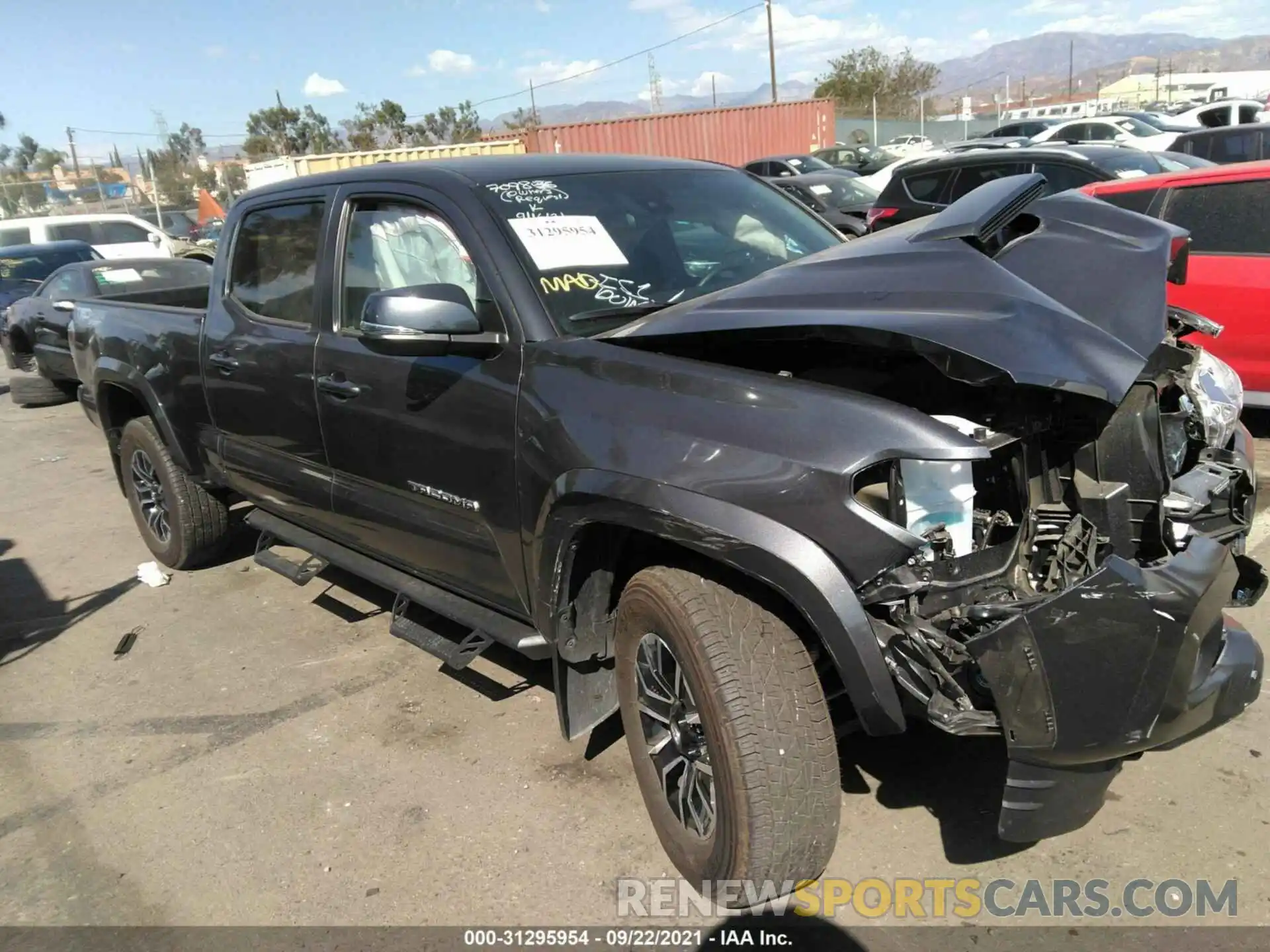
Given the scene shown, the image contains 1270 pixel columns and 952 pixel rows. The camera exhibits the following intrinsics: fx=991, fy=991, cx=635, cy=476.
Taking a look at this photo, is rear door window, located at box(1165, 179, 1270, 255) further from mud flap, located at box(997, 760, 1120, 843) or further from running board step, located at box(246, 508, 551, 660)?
running board step, located at box(246, 508, 551, 660)

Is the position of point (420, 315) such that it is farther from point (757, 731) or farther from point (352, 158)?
point (352, 158)

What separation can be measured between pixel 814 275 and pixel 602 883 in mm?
1774

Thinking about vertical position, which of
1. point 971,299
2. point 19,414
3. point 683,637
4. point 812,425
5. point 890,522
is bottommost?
point 19,414

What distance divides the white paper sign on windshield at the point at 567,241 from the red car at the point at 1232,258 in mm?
3767

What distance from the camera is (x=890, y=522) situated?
2.13 meters

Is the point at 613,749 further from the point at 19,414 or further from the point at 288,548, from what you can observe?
the point at 19,414

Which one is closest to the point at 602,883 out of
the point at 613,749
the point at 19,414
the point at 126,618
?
the point at 613,749

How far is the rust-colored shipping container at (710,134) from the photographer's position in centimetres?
2769

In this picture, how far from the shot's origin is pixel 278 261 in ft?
13.3

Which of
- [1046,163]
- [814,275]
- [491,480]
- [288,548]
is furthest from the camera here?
[1046,163]

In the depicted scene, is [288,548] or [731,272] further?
[288,548]

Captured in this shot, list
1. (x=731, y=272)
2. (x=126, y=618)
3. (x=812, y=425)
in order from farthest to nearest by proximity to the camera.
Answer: (x=126, y=618) < (x=731, y=272) < (x=812, y=425)

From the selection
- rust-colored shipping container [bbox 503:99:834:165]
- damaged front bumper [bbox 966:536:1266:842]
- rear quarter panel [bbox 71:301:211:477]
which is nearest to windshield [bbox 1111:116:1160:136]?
rust-colored shipping container [bbox 503:99:834:165]

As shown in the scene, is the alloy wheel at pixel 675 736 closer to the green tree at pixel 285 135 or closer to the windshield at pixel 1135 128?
the windshield at pixel 1135 128
